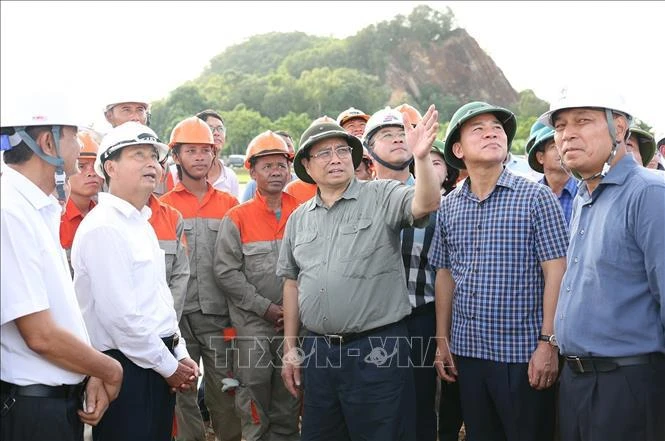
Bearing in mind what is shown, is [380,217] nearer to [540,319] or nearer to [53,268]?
[540,319]

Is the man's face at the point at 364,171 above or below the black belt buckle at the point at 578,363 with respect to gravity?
above

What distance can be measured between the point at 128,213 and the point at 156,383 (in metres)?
0.96

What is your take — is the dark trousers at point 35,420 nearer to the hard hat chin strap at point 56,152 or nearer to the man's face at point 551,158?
the hard hat chin strap at point 56,152

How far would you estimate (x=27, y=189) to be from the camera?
292 cm

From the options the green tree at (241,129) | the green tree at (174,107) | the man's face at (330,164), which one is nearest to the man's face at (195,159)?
the man's face at (330,164)

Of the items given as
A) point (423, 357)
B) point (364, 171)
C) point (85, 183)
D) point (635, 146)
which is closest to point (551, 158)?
point (635, 146)

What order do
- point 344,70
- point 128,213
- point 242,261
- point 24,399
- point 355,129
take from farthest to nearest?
point 344,70 < point 355,129 < point 242,261 < point 128,213 < point 24,399

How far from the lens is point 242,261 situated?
5297mm

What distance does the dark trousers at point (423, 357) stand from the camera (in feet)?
14.8

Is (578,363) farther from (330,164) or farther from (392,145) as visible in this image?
(392,145)

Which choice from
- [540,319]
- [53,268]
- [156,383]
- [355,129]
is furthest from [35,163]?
[355,129]

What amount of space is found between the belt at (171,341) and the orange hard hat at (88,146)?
209 centimetres

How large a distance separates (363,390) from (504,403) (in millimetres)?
790

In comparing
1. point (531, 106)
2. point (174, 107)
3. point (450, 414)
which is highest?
point (174, 107)
